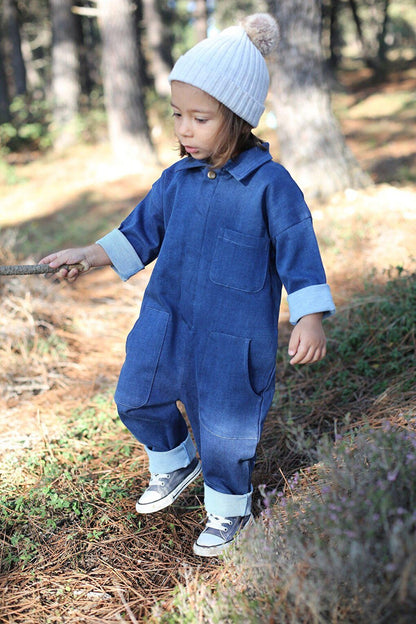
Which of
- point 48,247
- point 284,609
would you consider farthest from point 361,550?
point 48,247

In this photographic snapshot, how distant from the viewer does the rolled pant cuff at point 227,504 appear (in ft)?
7.39

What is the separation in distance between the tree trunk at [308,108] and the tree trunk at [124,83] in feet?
12.9

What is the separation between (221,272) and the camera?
82.6 inches

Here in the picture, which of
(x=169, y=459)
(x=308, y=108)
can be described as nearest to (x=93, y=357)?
(x=169, y=459)

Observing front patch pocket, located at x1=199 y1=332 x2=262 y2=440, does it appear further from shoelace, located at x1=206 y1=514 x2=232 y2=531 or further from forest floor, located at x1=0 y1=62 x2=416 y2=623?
forest floor, located at x1=0 y1=62 x2=416 y2=623

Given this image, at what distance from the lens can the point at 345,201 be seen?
5566 mm

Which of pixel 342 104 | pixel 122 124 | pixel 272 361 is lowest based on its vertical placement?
pixel 342 104

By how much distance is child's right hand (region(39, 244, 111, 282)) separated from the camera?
89.3 inches

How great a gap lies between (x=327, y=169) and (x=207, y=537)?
444 centimetres

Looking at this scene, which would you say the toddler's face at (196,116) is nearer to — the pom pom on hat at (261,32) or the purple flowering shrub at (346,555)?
the pom pom on hat at (261,32)

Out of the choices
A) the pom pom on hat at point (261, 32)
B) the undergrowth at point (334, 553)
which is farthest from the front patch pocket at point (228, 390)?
the pom pom on hat at point (261, 32)

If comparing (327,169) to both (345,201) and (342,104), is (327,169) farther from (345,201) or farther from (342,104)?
(342,104)

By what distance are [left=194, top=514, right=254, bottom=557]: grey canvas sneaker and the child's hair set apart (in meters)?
1.33

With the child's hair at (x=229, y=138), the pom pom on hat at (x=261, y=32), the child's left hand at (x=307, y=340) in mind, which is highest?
the pom pom on hat at (x=261, y=32)
